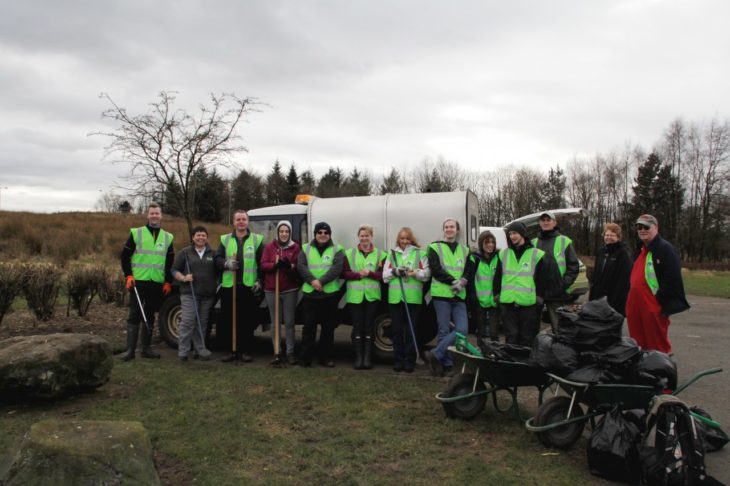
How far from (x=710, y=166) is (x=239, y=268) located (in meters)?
55.9

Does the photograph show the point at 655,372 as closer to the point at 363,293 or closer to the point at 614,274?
the point at 614,274

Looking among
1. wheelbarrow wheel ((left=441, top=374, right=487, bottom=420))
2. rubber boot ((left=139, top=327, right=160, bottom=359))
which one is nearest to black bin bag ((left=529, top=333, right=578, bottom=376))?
wheelbarrow wheel ((left=441, top=374, right=487, bottom=420))

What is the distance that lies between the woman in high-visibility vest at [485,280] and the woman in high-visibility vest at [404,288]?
1.96 feet

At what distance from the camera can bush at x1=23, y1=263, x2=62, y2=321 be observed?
30.7ft

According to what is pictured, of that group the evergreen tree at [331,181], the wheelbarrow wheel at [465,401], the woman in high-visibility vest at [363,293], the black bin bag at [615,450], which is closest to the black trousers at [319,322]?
the woman in high-visibility vest at [363,293]

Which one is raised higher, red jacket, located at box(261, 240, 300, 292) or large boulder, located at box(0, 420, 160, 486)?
red jacket, located at box(261, 240, 300, 292)

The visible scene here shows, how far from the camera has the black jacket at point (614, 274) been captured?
6.09 m

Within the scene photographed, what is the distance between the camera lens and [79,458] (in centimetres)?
310

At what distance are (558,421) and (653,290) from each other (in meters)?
2.02

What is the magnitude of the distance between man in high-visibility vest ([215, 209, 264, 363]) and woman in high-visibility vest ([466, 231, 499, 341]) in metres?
2.91

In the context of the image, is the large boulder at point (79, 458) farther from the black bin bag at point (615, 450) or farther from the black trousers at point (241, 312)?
the black trousers at point (241, 312)

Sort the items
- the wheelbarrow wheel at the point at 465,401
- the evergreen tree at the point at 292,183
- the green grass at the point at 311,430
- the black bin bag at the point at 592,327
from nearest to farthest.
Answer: the green grass at the point at 311,430 → the black bin bag at the point at 592,327 → the wheelbarrow wheel at the point at 465,401 → the evergreen tree at the point at 292,183

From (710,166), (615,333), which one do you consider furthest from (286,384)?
(710,166)

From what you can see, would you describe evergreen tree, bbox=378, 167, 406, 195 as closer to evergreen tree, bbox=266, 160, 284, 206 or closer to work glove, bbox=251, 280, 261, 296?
evergreen tree, bbox=266, 160, 284, 206
